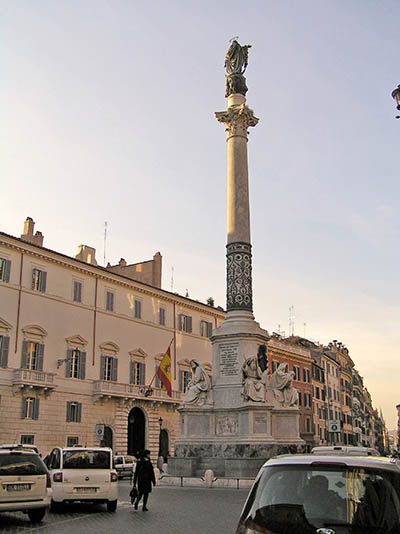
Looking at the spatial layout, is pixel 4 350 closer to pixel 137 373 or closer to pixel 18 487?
pixel 137 373

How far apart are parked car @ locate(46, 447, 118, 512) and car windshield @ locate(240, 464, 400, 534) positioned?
10576 mm

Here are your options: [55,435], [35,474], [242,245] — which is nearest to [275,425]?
[242,245]

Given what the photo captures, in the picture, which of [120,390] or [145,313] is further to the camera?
[145,313]

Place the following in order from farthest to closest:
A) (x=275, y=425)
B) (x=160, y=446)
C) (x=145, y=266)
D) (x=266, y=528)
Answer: (x=145, y=266) → (x=160, y=446) → (x=275, y=425) → (x=266, y=528)

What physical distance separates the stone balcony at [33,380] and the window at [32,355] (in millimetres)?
718

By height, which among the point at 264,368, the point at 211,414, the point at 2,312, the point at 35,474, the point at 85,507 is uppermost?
the point at 2,312

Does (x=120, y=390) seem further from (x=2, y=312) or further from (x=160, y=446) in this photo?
(x=2, y=312)

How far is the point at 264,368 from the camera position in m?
26.6

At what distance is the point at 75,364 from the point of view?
4103cm

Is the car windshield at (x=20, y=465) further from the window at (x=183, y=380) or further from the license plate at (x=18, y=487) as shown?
the window at (x=183, y=380)

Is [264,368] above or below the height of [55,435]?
above

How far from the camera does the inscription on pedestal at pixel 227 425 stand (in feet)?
80.9

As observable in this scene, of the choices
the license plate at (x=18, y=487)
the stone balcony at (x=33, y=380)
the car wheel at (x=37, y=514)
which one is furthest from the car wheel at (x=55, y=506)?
the stone balcony at (x=33, y=380)

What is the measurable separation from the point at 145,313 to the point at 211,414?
2362 centimetres
